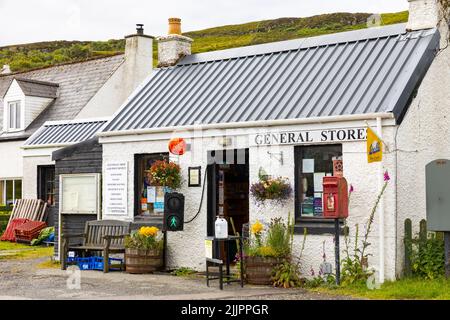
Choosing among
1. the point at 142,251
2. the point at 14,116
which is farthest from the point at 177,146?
the point at 14,116

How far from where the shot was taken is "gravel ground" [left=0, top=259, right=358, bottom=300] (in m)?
12.1

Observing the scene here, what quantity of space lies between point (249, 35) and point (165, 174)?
11154 centimetres

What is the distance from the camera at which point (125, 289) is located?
43.1 feet

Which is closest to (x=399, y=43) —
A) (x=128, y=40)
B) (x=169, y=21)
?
(x=169, y=21)

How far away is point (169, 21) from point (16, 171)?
515 inches

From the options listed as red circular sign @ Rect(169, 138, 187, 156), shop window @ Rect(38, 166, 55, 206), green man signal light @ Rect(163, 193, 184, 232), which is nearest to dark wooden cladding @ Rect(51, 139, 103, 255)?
red circular sign @ Rect(169, 138, 187, 156)

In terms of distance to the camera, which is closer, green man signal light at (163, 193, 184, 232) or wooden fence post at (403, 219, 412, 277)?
wooden fence post at (403, 219, 412, 277)

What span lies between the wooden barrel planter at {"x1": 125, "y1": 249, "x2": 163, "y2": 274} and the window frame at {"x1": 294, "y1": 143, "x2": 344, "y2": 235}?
3.23m

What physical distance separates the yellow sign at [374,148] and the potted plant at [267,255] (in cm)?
201

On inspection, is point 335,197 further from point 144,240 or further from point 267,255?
point 144,240

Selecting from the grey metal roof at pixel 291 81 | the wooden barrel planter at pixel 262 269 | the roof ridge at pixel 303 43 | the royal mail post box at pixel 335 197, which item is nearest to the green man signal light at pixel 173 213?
the grey metal roof at pixel 291 81

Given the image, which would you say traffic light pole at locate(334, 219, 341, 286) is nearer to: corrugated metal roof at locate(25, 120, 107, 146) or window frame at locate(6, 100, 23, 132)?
corrugated metal roof at locate(25, 120, 107, 146)

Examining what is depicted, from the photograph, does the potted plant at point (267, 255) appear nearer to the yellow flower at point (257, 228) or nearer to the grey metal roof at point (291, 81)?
the yellow flower at point (257, 228)

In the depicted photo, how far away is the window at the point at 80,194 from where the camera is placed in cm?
1756
